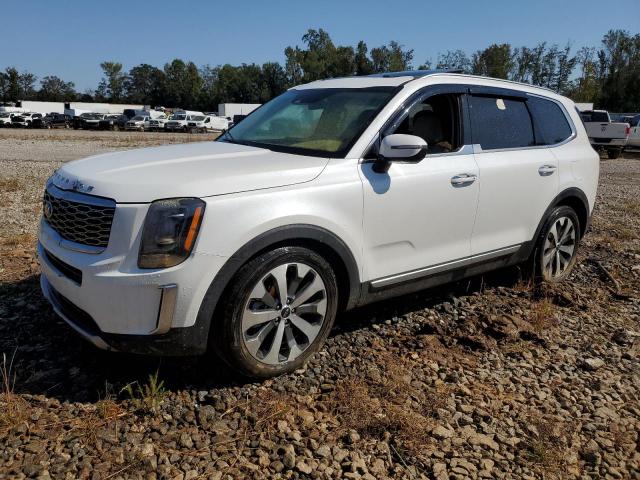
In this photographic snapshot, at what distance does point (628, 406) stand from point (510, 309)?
4.66ft

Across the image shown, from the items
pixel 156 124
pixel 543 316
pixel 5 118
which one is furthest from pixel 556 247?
pixel 5 118

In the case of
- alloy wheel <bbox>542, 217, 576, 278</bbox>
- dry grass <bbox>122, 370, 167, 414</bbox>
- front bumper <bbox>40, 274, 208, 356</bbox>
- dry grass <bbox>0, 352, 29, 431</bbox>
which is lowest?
dry grass <bbox>0, 352, 29, 431</bbox>

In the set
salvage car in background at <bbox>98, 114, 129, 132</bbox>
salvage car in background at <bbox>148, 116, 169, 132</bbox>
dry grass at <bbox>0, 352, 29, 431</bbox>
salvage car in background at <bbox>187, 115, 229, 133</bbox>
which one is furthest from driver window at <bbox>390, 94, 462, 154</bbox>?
salvage car in background at <bbox>98, 114, 129, 132</bbox>

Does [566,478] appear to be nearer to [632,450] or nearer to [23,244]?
[632,450]

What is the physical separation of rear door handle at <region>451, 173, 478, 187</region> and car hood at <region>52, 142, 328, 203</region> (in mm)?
1042

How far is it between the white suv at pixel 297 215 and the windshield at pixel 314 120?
0.02 m

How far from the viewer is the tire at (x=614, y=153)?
2190 cm

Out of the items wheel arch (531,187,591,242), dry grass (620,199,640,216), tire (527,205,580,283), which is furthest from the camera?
dry grass (620,199,640,216)

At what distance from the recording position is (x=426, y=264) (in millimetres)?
3682

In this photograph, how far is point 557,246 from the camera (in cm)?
491

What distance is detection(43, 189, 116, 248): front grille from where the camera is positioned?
2672 mm

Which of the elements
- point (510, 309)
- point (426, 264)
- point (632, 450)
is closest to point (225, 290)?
point (426, 264)

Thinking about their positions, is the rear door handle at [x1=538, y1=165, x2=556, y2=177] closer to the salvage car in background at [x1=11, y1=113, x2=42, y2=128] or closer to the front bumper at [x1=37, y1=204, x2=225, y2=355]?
the front bumper at [x1=37, y1=204, x2=225, y2=355]

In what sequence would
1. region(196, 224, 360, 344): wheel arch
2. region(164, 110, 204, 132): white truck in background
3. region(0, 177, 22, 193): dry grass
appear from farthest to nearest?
region(164, 110, 204, 132): white truck in background < region(0, 177, 22, 193): dry grass < region(196, 224, 360, 344): wheel arch
